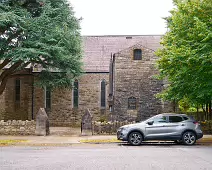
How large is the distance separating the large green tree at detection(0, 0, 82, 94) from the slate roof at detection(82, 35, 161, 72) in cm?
977

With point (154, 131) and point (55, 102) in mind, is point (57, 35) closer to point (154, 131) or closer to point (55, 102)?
point (154, 131)

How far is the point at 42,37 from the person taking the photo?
23.4 m

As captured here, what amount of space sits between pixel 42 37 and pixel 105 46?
16.6 metres

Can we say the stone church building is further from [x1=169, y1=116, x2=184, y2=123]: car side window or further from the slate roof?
[x1=169, y1=116, x2=184, y2=123]: car side window

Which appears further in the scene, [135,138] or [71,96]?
[71,96]

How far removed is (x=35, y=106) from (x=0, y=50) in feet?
40.1

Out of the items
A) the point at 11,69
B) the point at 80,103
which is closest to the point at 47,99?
the point at 80,103

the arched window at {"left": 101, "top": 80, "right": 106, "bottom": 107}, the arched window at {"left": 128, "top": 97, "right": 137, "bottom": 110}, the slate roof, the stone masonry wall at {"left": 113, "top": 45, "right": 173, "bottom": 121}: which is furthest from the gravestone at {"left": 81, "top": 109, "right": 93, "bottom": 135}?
the slate roof

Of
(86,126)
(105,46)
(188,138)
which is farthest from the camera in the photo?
(105,46)

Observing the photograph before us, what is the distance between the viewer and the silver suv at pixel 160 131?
16.7 metres

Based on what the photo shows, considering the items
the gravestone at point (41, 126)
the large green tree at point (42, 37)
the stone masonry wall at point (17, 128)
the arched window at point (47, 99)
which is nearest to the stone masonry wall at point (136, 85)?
the large green tree at point (42, 37)

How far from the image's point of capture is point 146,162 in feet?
33.4

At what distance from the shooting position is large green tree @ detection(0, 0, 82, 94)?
2322 cm

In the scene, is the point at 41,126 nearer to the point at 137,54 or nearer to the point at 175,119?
the point at 175,119
